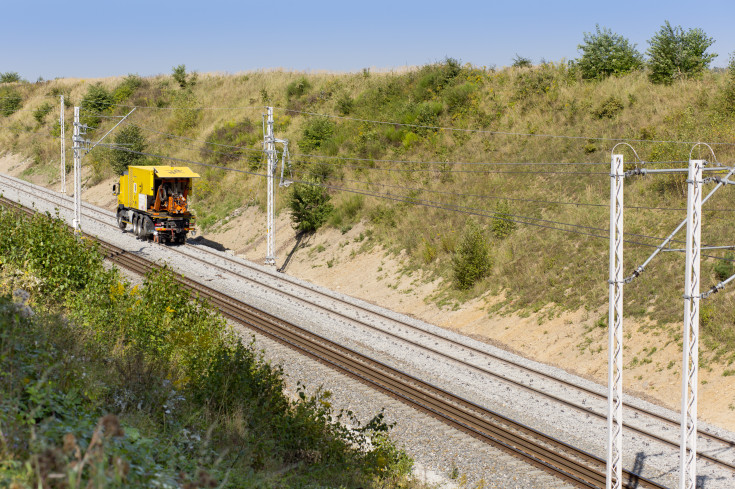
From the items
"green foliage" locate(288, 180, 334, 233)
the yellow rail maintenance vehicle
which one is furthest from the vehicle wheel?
"green foliage" locate(288, 180, 334, 233)

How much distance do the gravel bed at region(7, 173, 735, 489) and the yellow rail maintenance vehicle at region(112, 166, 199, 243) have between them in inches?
362

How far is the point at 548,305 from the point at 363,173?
1758 cm

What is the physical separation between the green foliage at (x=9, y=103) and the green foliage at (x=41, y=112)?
7084mm

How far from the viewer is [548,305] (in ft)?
72.8

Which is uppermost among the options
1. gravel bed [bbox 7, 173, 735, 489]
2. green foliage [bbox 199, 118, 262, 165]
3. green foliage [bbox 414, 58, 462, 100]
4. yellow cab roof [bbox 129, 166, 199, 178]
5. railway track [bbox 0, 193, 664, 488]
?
green foliage [bbox 414, 58, 462, 100]

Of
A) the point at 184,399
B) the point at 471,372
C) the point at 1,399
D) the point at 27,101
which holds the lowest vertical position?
the point at 471,372

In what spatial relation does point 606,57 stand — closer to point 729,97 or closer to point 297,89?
point 729,97

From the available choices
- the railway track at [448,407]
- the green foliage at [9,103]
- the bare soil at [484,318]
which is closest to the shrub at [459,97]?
the bare soil at [484,318]

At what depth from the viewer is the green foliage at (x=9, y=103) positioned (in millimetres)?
77938

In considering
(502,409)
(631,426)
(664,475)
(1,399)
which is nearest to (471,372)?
(502,409)

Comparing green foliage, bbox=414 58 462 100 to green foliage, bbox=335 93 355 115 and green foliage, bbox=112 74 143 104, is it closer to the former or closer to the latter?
green foliage, bbox=335 93 355 115

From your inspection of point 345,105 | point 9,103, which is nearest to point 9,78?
point 9,103

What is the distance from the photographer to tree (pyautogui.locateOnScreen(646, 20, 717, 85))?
31594 mm

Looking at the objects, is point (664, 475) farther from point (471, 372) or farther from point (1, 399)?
point (1, 399)
